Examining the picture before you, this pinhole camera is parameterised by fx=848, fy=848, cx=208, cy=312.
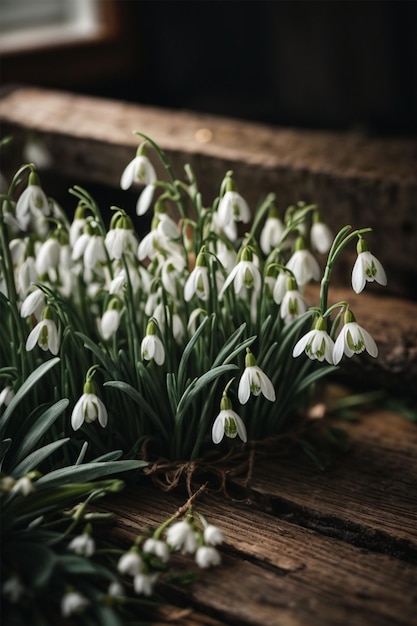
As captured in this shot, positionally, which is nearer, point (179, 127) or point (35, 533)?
point (35, 533)

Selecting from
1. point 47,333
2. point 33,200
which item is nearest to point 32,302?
point 47,333

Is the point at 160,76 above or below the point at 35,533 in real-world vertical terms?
above

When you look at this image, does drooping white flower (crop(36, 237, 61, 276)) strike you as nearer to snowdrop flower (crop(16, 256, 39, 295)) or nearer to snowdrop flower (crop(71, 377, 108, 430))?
snowdrop flower (crop(16, 256, 39, 295))

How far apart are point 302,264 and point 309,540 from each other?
50 centimetres

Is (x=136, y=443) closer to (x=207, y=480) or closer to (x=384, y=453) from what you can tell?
(x=207, y=480)

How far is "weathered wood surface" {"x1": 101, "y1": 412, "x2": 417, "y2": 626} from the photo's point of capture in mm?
1284

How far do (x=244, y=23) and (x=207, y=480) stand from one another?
6.96ft

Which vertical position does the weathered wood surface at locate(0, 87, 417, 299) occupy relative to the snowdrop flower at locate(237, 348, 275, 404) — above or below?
above

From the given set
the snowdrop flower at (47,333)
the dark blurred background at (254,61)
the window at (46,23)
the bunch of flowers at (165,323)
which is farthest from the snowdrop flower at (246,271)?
the window at (46,23)

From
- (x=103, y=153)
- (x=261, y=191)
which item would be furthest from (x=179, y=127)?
(x=261, y=191)

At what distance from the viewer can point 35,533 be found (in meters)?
1.34

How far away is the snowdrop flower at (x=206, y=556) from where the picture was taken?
1.32 m

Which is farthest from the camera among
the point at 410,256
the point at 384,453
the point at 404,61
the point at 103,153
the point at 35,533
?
the point at 404,61

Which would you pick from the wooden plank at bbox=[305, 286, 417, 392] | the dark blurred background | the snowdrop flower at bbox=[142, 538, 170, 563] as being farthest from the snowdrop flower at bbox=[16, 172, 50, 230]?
the dark blurred background
